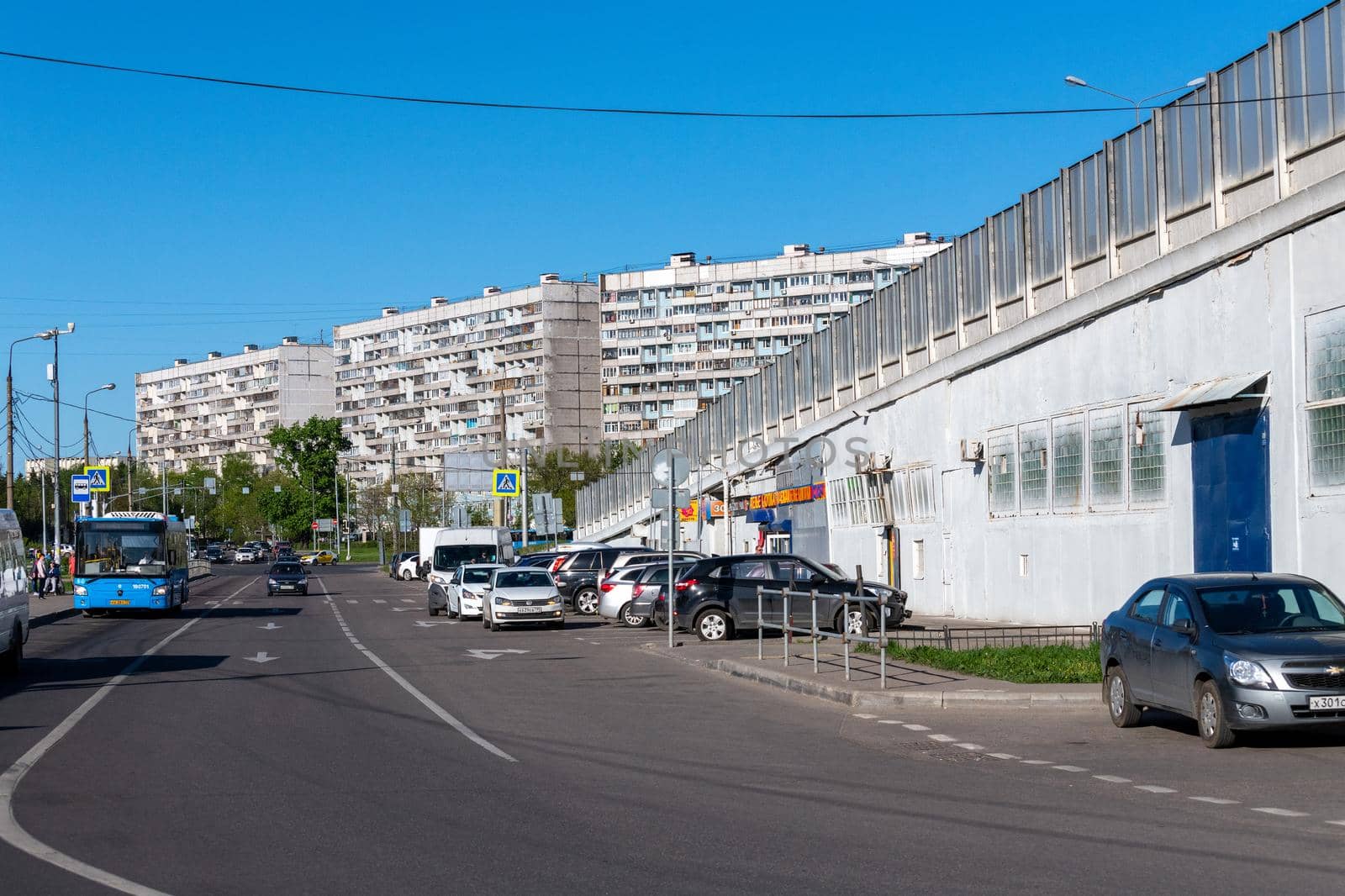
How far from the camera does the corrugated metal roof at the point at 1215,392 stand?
20859mm

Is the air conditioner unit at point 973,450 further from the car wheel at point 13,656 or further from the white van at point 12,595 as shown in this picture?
the car wheel at point 13,656

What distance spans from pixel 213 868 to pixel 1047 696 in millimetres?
10424

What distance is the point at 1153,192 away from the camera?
969 inches

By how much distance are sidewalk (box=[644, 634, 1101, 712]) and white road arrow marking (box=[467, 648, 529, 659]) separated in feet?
14.4

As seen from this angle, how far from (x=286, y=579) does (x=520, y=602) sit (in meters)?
28.4

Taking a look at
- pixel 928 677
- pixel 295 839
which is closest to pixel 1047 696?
pixel 928 677

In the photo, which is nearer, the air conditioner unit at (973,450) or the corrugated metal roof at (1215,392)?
the corrugated metal roof at (1215,392)

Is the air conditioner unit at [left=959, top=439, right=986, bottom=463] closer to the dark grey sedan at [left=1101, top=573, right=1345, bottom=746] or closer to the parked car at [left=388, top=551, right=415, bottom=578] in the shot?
the dark grey sedan at [left=1101, top=573, right=1345, bottom=746]

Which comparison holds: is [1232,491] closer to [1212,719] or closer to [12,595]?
[1212,719]

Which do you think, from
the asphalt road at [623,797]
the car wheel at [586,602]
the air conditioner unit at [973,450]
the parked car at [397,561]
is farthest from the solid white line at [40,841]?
the parked car at [397,561]

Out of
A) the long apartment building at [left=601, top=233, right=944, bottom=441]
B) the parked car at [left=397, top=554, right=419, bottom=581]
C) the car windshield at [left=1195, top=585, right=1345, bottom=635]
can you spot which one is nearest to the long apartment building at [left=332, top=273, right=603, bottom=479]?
the long apartment building at [left=601, top=233, right=944, bottom=441]

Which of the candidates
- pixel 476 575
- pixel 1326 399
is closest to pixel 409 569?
pixel 476 575

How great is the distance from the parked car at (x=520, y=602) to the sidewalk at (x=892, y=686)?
11.3 m

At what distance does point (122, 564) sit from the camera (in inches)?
1672
